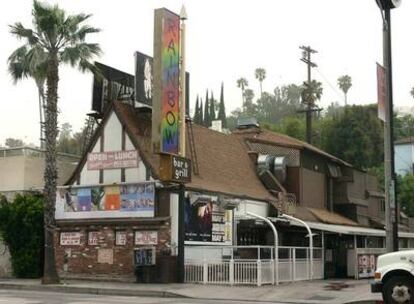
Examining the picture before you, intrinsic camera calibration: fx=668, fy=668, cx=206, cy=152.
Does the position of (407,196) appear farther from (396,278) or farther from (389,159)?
(396,278)

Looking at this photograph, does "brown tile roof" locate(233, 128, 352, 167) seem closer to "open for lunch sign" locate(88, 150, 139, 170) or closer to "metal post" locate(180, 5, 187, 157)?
"open for lunch sign" locate(88, 150, 139, 170)

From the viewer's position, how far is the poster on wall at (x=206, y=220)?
2891cm

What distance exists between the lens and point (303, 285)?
2609cm

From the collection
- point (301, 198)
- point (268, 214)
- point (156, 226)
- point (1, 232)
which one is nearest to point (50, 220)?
point (156, 226)

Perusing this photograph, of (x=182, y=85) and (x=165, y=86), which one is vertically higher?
(x=182, y=85)

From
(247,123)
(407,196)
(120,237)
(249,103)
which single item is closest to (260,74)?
(249,103)

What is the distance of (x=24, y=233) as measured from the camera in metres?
31.7

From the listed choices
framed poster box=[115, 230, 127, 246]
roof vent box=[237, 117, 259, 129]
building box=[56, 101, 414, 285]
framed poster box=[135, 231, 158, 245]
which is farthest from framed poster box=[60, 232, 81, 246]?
roof vent box=[237, 117, 259, 129]

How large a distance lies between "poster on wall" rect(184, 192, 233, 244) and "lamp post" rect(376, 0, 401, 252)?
11.8 m

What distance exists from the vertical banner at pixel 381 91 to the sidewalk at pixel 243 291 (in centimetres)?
529

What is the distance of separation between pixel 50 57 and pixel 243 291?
40.9 ft

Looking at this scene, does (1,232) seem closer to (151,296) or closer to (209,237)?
(209,237)

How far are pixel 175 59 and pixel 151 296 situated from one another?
1006 cm

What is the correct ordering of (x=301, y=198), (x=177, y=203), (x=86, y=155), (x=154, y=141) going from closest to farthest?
(x=154, y=141)
(x=177, y=203)
(x=86, y=155)
(x=301, y=198)
